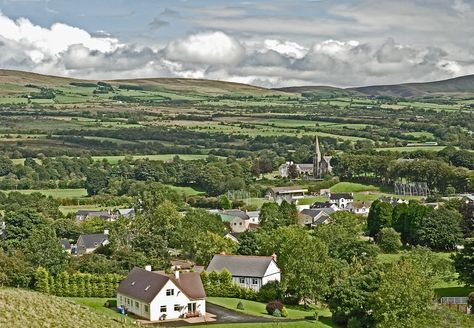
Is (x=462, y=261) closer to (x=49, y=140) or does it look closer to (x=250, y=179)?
(x=250, y=179)

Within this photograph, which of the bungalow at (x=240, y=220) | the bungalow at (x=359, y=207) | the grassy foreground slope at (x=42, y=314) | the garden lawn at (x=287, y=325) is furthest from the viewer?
the bungalow at (x=359, y=207)

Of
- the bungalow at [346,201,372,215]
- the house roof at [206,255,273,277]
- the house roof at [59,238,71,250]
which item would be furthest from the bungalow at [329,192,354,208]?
the house roof at [206,255,273,277]

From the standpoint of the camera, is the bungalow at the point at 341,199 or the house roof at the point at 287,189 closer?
the bungalow at the point at 341,199

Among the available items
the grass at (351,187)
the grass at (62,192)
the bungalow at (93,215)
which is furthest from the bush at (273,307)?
the grass at (351,187)

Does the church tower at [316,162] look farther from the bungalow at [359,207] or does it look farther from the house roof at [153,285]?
the house roof at [153,285]

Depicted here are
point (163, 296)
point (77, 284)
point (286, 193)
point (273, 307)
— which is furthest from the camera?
point (286, 193)

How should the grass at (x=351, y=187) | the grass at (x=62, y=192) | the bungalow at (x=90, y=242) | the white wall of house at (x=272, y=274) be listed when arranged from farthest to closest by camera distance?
the grass at (x=351, y=187) → the grass at (x=62, y=192) → the bungalow at (x=90, y=242) → the white wall of house at (x=272, y=274)

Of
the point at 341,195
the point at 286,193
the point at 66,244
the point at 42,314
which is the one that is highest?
the point at 42,314

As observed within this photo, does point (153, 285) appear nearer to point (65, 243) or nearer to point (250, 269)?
point (250, 269)

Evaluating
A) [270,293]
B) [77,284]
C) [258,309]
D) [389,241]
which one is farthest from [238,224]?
[77,284]
